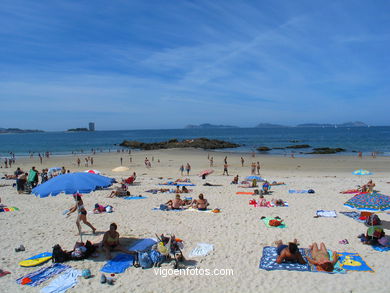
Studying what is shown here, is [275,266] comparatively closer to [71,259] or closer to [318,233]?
[318,233]

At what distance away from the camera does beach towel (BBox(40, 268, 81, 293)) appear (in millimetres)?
6084

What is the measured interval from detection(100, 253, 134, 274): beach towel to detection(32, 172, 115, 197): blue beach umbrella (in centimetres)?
180

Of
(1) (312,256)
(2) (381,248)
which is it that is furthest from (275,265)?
(2) (381,248)

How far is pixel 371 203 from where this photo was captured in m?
8.91

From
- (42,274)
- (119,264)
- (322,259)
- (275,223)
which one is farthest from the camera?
(275,223)

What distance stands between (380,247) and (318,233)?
5.55 ft

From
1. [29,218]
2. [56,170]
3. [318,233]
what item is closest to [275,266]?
[318,233]

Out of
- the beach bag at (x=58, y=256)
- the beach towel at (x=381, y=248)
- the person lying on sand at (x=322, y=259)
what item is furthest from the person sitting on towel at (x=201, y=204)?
the beach towel at (x=381, y=248)

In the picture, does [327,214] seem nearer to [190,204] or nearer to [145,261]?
[190,204]

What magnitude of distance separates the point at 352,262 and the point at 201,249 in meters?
3.60

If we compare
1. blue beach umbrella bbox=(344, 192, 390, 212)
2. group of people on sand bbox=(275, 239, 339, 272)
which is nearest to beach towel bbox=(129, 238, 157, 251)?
group of people on sand bbox=(275, 239, 339, 272)

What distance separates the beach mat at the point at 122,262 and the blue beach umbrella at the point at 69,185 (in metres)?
1.81

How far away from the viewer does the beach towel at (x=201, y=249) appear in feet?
25.3

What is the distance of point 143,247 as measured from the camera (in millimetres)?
8227
